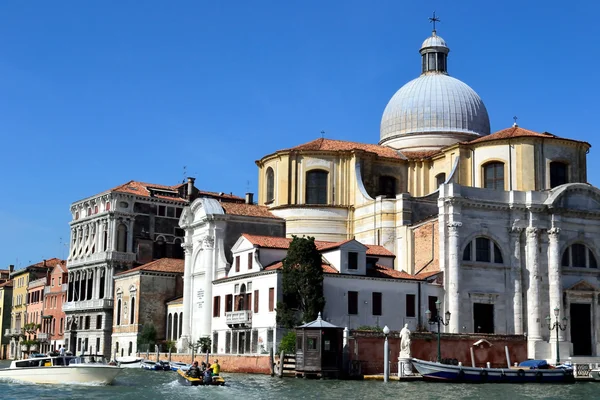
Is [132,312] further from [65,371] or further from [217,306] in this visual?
[65,371]

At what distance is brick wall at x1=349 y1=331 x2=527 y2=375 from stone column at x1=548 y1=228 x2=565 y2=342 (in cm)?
442

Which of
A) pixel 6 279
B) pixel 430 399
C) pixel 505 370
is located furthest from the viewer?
pixel 6 279

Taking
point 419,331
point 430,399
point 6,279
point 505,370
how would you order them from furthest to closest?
point 6,279 → point 419,331 → point 505,370 → point 430,399

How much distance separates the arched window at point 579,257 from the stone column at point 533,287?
2311 mm

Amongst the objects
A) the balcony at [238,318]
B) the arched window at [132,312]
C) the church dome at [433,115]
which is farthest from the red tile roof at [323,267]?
the arched window at [132,312]

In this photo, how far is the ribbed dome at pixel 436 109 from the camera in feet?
198

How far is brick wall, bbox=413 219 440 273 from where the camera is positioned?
1939 inches

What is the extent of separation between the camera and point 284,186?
187 feet

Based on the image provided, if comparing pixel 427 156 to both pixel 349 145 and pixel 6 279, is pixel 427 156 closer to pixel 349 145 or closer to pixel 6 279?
pixel 349 145

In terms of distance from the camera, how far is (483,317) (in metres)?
49.0

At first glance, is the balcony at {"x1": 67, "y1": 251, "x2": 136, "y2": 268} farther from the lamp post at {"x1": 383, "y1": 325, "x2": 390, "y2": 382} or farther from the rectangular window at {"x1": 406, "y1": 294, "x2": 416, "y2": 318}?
the lamp post at {"x1": 383, "y1": 325, "x2": 390, "y2": 382}

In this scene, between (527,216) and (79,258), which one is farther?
(79,258)

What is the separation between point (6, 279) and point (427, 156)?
60.6 meters

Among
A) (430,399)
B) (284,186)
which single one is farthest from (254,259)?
(430,399)
